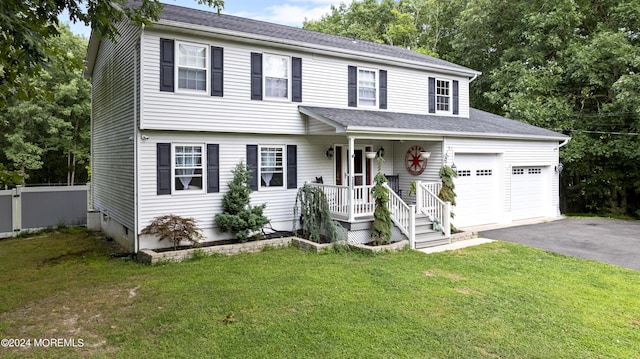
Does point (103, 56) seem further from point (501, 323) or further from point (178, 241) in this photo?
point (501, 323)

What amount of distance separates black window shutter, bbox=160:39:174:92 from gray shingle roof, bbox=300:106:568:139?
3.55 m

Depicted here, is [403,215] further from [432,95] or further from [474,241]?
[432,95]

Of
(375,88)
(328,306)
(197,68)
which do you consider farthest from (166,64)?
(328,306)

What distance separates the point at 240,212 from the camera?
9.91 meters

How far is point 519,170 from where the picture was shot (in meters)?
14.2

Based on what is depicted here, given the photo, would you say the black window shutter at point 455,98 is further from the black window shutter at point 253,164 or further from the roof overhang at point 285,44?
the black window shutter at point 253,164

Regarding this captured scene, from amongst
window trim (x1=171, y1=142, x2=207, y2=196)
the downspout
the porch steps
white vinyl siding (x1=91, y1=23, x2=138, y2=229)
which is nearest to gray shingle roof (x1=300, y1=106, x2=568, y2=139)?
the porch steps

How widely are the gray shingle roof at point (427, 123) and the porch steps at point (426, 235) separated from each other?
8.34 feet

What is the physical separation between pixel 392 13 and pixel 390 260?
2629cm

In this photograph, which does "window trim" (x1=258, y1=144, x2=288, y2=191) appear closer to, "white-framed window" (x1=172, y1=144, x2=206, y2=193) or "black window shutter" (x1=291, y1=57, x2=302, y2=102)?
"black window shutter" (x1=291, y1=57, x2=302, y2=102)

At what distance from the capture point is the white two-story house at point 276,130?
927 cm

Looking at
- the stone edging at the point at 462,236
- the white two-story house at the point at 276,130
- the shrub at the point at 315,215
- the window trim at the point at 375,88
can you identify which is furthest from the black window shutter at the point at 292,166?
the stone edging at the point at 462,236

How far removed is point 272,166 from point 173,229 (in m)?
3.22

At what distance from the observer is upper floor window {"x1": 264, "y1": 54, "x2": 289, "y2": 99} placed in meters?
10.6
